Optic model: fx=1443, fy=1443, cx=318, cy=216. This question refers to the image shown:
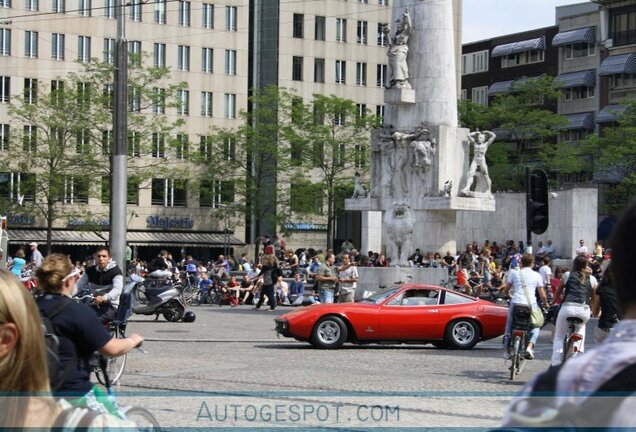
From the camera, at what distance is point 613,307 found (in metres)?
16.2

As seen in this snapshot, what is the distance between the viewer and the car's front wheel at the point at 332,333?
23.8 metres

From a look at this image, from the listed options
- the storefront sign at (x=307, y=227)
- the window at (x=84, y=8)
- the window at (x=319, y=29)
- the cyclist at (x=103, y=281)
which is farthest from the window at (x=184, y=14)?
the cyclist at (x=103, y=281)

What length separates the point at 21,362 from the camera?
151 inches

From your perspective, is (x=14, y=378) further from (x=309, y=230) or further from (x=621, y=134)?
(x=309, y=230)

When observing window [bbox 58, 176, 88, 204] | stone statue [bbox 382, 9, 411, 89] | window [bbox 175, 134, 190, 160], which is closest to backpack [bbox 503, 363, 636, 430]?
stone statue [bbox 382, 9, 411, 89]

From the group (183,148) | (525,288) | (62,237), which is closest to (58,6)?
(183,148)

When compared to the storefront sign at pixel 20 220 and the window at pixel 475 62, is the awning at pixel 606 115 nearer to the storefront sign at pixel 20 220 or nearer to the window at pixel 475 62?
the window at pixel 475 62

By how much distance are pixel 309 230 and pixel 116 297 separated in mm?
66495

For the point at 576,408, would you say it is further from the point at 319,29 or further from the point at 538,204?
the point at 319,29

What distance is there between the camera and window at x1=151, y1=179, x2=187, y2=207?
8094cm

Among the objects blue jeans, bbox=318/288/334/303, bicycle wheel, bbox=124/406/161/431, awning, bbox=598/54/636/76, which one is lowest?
blue jeans, bbox=318/288/334/303

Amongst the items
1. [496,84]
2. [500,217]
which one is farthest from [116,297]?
[496,84]

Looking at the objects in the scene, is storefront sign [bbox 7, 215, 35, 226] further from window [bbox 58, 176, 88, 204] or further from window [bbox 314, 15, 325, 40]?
window [bbox 314, 15, 325, 40]

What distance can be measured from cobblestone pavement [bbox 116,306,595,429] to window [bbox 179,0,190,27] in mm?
57304
